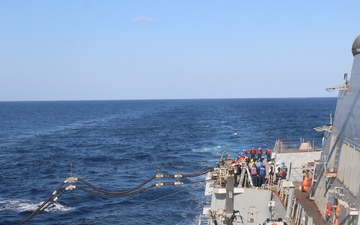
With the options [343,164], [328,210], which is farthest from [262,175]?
[343,164]

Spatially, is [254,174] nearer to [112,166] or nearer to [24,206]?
Result: [24,206]

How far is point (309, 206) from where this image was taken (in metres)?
18.6

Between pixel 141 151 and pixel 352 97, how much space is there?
50357 millimetres

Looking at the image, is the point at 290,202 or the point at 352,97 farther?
the point at 290,202

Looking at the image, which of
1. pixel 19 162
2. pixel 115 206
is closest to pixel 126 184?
pixel 115 206

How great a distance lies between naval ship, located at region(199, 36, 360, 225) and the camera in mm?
14250

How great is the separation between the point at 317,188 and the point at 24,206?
2657 cm

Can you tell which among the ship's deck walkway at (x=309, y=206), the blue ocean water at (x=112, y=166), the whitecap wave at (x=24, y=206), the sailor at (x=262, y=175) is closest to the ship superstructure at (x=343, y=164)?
the ship's deck walkway at (x=309, y=206)

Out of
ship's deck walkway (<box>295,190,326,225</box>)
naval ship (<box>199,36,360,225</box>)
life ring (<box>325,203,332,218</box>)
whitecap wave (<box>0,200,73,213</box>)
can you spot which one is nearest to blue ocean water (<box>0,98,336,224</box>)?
whitecap wave (<box>0,200,73,213</box>)

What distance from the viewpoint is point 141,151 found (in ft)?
210

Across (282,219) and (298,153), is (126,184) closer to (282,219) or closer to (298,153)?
(298,153)

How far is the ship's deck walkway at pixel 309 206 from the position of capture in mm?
16811

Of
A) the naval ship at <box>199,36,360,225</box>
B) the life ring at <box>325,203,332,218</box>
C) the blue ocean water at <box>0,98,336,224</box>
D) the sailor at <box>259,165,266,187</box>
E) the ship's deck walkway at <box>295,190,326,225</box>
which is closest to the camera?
the naval ship at <box>199,36,360,225</box>

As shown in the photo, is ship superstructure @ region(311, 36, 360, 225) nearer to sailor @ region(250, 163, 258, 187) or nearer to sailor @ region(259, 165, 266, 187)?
sailor @ region(259, 165, 266, 187)
